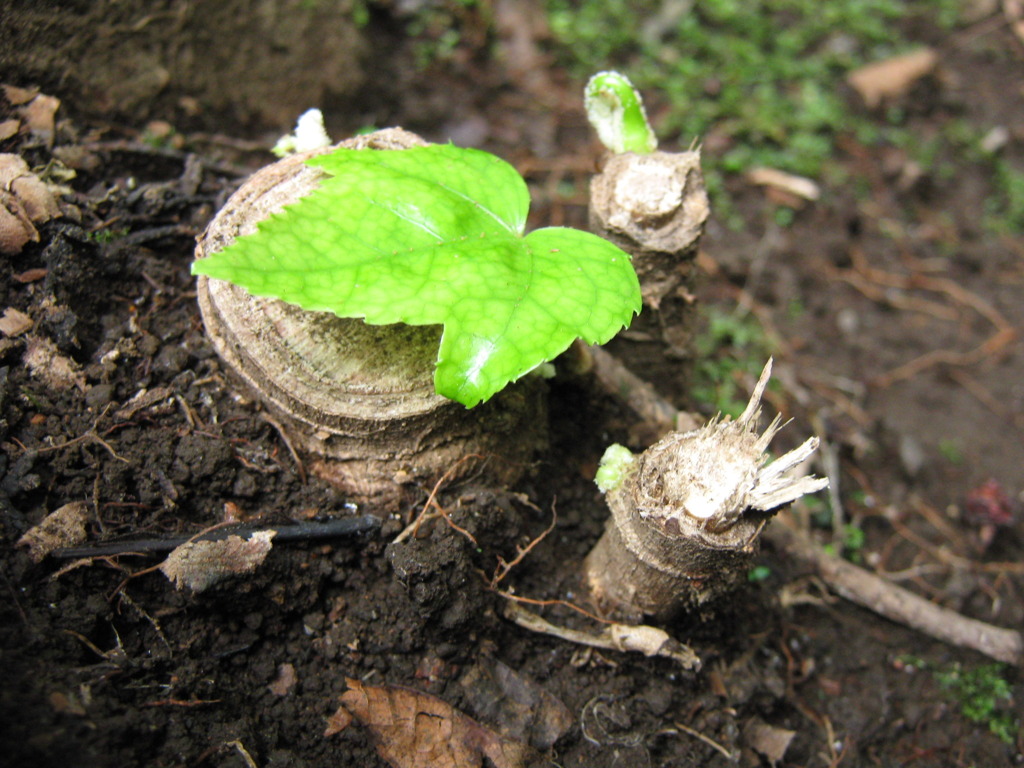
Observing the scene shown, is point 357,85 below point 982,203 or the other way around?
the other way around

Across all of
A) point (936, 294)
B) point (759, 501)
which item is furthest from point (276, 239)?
point (936, 294)

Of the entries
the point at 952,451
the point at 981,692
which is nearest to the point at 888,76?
the point at 952,451

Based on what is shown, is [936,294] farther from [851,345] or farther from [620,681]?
[620,681]

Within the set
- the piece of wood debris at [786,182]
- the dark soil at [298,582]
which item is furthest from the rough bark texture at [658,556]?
the piece of wood debris at [786,182]

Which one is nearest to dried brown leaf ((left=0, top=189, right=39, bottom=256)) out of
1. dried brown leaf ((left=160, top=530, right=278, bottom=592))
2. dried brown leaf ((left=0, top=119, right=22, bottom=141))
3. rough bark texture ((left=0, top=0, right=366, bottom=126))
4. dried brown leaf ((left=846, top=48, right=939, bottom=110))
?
dried brown leaf ((left=0, top=119, right=22, bottom=141))

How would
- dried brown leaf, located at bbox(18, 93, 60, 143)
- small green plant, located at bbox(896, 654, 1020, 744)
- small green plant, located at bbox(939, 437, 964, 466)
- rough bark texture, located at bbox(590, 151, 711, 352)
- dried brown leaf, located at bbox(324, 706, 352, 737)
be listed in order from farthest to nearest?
1. small green plant, located at bbox(939, 437, 964, 466)
2. small green plant, located at bbox(896, 654, 1020, 744)
3. dried brown leaf, located at bbox(18, 93, 60, 143)
4. rough bark texture, located at bbox(590, 151, 711, 352)
5. dried brown leaf, located at bbox(324, 706, 352, 737)

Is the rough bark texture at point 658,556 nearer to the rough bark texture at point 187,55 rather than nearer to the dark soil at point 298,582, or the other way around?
the dark soil at point 298,582

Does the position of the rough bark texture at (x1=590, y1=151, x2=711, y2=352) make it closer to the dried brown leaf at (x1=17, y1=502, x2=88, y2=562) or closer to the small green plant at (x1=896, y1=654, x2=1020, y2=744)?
the dried brown leaf at (x1=17, y1=502, x2=88, y2=562)
